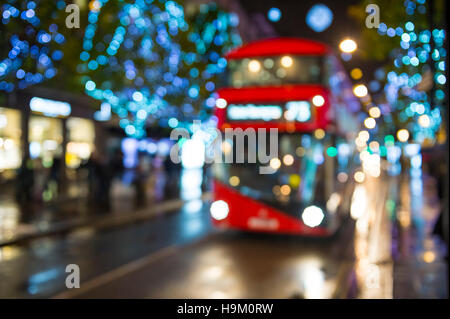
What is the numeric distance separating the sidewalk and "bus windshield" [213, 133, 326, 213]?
1.96m

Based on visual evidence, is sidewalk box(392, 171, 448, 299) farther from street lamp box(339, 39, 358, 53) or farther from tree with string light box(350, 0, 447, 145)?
street lamp box(339, 39, 358, 53)

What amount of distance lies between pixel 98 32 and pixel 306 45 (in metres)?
7.84

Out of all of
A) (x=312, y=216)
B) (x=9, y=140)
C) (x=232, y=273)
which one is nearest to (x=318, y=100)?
(x=312, y=216)

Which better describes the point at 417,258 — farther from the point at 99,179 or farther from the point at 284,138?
the point at 99,179

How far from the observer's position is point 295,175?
10.6m

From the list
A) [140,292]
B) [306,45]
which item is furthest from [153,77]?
[140,292]

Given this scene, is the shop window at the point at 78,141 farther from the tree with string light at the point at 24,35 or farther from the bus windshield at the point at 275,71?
the bus windshield at the point at 275,71

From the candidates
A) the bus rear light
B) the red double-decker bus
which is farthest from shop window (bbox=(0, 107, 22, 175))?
the bus rear light

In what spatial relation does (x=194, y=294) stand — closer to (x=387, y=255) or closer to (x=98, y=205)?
(x=387, y=255)

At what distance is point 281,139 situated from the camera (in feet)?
34.8

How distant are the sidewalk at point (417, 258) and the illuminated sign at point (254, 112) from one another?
3.48 metres

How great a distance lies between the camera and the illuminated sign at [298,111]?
10578 mm

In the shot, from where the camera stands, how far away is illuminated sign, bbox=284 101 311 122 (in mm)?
10578

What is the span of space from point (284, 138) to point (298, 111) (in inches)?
23.5
